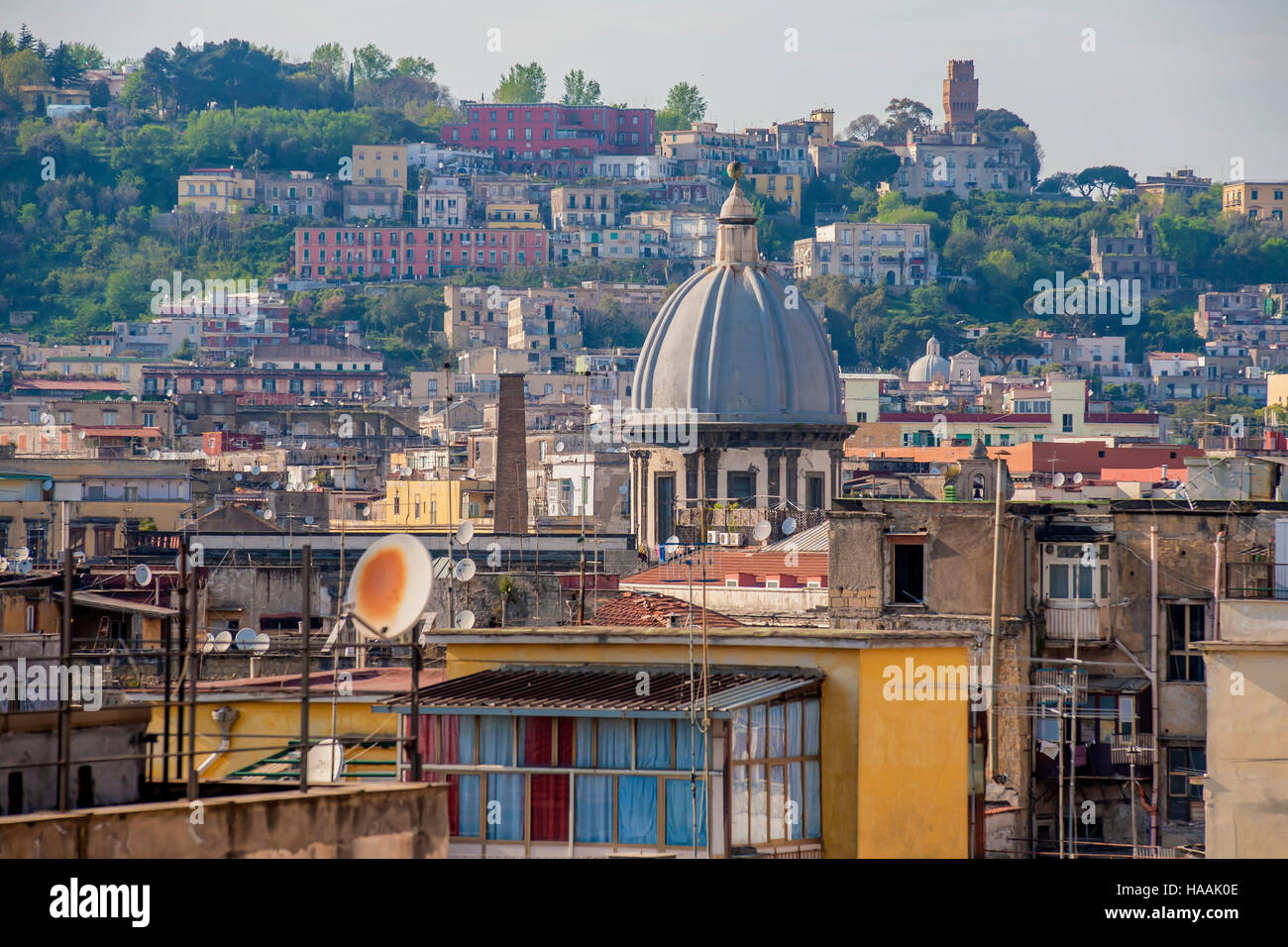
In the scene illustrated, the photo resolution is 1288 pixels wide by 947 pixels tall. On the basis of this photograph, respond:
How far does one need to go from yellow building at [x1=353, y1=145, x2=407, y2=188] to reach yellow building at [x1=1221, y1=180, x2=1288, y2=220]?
6064 cm

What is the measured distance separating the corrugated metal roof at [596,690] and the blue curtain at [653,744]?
0.32 feet

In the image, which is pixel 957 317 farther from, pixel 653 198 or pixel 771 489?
pixel 771 489

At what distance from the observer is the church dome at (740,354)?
4534cm

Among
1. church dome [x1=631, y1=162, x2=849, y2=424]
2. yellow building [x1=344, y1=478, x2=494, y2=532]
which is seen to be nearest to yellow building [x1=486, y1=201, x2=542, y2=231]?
yellow building [x1=344, y1=478, x2=494, y2=532]

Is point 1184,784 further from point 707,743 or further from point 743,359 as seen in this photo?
point 743,359

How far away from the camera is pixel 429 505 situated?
5025cm

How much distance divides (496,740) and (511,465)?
36400mm

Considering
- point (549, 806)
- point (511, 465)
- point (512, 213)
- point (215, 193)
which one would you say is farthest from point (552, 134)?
point (549, 806)

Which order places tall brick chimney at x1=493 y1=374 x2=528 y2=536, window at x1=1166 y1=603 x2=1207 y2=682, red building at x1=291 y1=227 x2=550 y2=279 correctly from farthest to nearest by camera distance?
1. red building at x1=291 y1=227 x2=550 y2=279
2. tall brick chimney at x1=493 y1=374 x2=528 y2=536
3. window at x1=1166 y1=603 x2=1207 y2=682

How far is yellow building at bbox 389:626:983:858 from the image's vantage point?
41.5 ft

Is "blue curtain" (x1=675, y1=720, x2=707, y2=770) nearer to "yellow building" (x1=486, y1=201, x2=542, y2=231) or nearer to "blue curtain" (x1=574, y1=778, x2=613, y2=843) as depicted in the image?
"blue curtain" (x1=574, y1=778, x2=613, y2=843)

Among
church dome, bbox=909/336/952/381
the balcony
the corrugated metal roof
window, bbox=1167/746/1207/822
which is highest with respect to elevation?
church dome, bbox=909/336/952/381

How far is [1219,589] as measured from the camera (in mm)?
20281

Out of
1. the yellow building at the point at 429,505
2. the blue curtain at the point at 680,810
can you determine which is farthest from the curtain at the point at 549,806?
the yellow building at the point at 429,505
